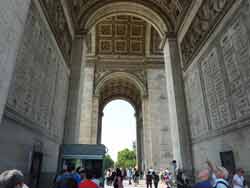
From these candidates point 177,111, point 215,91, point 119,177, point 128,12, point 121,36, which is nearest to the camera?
point 215,91

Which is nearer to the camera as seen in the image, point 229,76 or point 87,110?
point 229,76

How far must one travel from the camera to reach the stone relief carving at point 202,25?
5.84 m

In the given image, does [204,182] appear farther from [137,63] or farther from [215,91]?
[137,63]

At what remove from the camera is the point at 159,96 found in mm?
16078

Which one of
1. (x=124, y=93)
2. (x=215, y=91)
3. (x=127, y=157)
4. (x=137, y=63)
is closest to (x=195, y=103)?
(x=215, y=91)

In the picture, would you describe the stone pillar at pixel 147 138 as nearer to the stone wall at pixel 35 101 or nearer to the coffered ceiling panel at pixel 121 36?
the coffered ceiling panel at pixel 121 36

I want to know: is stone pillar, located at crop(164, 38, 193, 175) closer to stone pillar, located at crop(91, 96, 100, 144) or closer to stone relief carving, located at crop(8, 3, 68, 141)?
stone relief carving, located at crop(8, 3, 68, 141)

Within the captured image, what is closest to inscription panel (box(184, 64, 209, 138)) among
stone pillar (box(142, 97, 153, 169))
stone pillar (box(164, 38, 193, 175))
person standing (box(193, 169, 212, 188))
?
stone pillar (box(164, 38, 193, 175))

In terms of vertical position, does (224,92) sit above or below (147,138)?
above

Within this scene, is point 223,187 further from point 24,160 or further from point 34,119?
point 34,119

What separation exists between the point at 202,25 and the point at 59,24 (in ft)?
19.1

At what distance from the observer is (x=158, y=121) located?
15.3 m

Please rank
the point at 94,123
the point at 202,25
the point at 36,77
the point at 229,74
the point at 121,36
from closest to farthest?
the point at 36,77 < the point at 229,74 < the point at 202,25 < the point at 94,123 < the point at 121,36

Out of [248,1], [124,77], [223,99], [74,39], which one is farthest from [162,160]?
[248,1]
